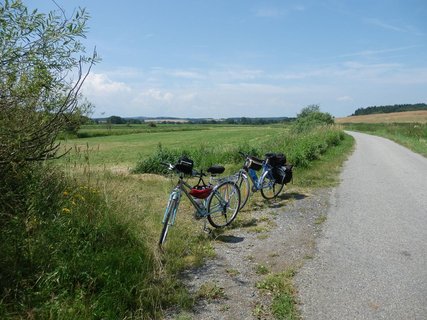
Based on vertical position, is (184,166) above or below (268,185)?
above

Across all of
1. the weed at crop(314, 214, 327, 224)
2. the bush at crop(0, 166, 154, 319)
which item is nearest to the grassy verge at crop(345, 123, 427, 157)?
the weed at crop(314, 214, 327, 224)

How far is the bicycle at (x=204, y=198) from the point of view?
15.9 ft

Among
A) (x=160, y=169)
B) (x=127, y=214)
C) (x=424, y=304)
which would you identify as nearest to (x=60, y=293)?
(x=127, y=214)

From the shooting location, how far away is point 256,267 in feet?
15.3

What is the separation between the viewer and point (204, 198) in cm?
584

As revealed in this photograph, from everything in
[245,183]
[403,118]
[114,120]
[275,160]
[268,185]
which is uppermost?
[114,120]

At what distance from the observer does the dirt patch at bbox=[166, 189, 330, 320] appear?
144 inches

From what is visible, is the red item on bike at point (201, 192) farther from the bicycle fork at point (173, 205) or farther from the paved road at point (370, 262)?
the paved road at point (370, 262)

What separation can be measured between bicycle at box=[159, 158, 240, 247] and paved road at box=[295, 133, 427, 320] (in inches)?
66.7

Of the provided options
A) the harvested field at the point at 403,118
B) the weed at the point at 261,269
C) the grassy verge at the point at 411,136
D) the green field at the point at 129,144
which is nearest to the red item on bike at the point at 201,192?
the weed at the point at 261,269

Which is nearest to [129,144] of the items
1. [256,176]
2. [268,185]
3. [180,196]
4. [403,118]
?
[268,185]

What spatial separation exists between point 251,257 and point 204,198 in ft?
4.30

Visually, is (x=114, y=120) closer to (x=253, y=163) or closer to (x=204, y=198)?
(x=253, y=163)

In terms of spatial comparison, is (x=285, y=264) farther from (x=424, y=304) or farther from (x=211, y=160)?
(x=211, y=160)
